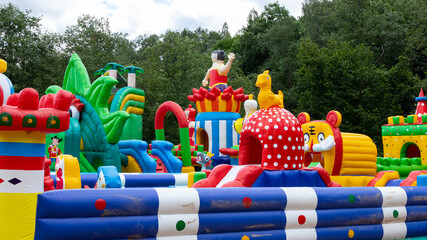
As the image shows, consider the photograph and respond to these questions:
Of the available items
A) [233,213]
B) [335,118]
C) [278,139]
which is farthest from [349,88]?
[233,213]

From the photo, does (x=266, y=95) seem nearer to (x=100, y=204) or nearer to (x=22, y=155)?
(x=100, y=204)

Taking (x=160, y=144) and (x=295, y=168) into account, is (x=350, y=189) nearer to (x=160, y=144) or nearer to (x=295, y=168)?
(x=295, y=168)

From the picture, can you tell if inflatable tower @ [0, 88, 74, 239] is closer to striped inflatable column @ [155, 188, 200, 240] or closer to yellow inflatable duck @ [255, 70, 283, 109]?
striped inflatable column @ [155, 188, 200, 240]

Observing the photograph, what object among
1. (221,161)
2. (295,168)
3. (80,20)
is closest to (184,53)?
(80,20)

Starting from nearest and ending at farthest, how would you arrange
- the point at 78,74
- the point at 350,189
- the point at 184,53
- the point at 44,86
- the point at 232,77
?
1. the point at 350,189
2. the point at 78,74
3. the point at 44,86
4. the point at 184,53
5. the point at 232,77

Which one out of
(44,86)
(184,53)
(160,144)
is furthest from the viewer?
(184,53)

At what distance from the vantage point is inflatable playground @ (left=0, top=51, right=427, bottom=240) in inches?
123

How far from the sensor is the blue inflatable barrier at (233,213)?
336cm

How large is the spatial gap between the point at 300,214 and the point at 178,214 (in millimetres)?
1296

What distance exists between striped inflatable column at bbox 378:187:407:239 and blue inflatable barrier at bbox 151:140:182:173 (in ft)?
20.6

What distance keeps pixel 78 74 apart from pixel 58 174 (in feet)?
18.8

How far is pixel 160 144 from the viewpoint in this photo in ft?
36.8

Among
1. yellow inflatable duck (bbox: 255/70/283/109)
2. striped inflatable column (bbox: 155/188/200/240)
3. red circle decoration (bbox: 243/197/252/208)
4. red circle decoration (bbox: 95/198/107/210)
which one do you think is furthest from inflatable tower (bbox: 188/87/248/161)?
red circle decoration (bbox: 95/198/107/210)

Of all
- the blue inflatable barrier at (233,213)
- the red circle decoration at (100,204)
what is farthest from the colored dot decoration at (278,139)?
the red circle decoration at (100,204)
